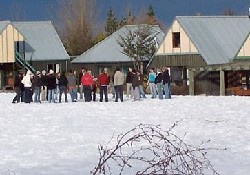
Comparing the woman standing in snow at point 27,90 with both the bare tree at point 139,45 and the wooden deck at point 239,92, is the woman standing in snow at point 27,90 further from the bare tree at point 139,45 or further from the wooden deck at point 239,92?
the bare tree at point 139,45

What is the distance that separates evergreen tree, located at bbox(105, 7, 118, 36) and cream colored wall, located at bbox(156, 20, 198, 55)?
4153 centimetres

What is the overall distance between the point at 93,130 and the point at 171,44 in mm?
34242

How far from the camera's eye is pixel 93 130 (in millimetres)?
16141

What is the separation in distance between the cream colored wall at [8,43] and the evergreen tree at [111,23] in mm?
39370

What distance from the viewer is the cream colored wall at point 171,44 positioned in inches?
1923

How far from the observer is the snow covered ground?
10.8 m

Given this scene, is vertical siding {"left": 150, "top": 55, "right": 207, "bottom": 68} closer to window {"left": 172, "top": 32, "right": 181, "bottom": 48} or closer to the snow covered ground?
window {"left": 172, "top": 32, "right": 181, "bottom": 48}

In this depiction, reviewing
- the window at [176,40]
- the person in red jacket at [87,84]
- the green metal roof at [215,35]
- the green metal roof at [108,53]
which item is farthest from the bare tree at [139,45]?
the person in red jacket at [87,84]

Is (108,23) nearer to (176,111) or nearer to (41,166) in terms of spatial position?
(176,111)

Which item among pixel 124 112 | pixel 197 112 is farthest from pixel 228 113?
pixel 124 112

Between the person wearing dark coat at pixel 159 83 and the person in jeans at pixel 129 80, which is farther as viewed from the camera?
the person in jeans at pixel 129 80

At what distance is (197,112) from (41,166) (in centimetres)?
1091

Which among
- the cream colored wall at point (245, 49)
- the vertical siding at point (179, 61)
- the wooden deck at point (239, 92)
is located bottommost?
the wooden deck at point (239, 92)

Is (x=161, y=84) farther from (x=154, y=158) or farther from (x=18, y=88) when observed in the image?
(x=154, y=158)
